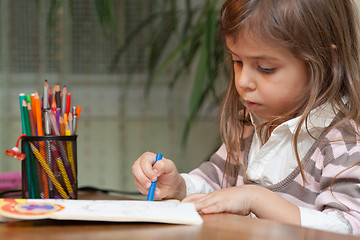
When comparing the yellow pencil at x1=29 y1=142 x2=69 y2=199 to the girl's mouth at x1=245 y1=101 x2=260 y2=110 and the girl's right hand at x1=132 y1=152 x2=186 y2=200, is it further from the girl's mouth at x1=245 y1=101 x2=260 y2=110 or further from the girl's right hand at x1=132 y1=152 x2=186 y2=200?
the girl's mouth at x1=245 y1=101 x2=260 y2=110

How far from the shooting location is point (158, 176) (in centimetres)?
81

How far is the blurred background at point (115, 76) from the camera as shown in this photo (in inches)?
72.4

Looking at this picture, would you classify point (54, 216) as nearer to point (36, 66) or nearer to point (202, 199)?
point (202, 199)

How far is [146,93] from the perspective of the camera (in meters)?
1.98

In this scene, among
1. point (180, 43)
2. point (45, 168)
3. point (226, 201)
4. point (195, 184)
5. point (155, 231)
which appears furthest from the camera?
point (180, 43)

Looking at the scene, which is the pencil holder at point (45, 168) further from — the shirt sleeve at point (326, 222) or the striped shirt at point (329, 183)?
the shirt sleeve at point (326, 222)

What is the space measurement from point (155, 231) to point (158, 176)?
1.08 feet

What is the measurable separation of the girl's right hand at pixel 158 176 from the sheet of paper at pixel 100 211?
0.15 m

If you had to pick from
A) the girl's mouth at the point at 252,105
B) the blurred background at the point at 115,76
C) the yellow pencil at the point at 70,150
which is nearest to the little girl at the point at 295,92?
the girl's mouth at the point at 252,105

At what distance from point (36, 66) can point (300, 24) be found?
1.29 meters

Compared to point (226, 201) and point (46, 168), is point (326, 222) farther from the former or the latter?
point (46, 168)

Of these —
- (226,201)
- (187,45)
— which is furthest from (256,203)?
(187,45)

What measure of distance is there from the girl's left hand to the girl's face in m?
0.20

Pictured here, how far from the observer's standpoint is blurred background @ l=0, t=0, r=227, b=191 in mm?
1840
